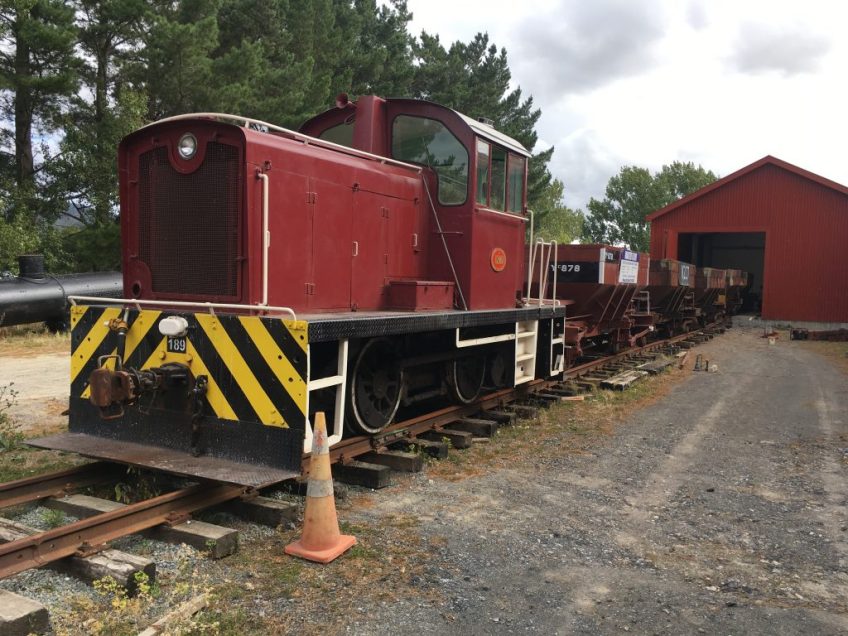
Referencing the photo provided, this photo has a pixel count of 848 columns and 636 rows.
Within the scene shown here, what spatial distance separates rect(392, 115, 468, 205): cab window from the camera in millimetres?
6598

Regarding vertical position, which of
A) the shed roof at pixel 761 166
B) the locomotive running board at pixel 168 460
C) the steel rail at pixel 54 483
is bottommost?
the steel rail at pixel 54 483

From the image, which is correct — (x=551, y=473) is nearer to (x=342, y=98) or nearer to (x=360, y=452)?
(x=360, y=452)

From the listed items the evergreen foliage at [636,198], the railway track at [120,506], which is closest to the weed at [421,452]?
the railway track at [120,506]

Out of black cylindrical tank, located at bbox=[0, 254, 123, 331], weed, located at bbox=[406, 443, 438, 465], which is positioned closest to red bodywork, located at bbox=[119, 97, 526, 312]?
weed, located at bbox=[406, 443, 438, 465]

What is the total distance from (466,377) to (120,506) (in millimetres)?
4143

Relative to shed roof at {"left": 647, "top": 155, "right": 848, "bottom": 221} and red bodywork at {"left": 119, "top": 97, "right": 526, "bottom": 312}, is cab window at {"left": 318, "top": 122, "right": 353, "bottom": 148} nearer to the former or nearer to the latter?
red bodywork at {"left": 119, "top": 97, "right": 526, "bottom": 312}

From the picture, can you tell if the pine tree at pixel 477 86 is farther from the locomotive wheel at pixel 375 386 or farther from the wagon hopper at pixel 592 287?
the locomotive wheel at pixel 375 386

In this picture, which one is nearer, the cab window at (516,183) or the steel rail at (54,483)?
the steel rail at (54,483)

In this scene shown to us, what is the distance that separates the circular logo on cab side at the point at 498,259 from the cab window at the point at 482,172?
0.60 meters

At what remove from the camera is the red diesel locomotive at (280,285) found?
445 centimetres

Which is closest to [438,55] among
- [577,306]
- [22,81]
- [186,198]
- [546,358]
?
→ [22,81]

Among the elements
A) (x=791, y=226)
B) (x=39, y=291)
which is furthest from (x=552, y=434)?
(x=791, y=226)

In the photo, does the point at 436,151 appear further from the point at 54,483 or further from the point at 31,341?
the point at 31,341

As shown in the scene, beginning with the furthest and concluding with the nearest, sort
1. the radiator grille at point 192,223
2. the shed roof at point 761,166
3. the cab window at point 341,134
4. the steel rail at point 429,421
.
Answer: the shed roof at point 761,166
the cab window at point 341,134
the steel rail at point 429,421
the radiator grille at point 192,223
